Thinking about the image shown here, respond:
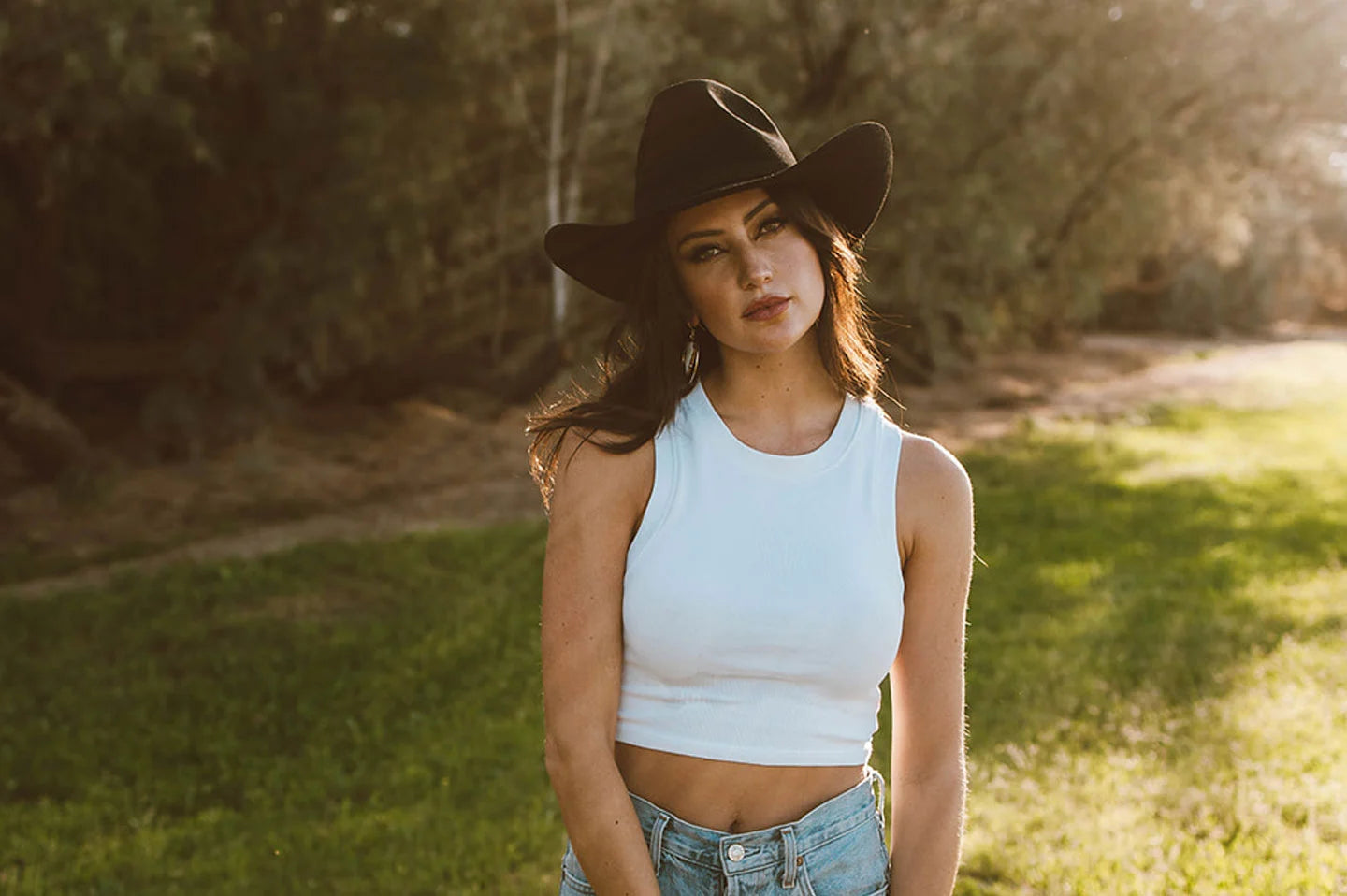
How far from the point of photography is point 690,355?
7.03 feet

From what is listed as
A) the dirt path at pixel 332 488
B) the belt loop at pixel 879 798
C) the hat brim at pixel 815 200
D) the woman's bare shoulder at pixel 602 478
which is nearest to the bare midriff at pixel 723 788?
the belt loop at pixel 879 798

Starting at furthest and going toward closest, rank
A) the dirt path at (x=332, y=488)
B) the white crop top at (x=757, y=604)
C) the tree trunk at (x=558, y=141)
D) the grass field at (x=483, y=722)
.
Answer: the tree trunk at (x=558, y=141) → the dirt path at (x=332, y=488) → the grass field at (x=483, y=722) → the white crop top at (x=757, y=604)

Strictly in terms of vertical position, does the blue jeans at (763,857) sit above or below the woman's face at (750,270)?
below

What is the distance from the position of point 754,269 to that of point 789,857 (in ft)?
2.89

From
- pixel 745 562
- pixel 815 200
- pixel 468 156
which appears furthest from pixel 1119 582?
pixel 468 156

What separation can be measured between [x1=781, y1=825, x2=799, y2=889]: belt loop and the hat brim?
2.94ft

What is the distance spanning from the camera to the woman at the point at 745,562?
1819 millimetres

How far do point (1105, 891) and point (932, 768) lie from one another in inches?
104

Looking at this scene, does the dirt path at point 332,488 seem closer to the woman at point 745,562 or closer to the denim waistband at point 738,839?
the woman at point 745,562

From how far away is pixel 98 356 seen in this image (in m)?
12.4

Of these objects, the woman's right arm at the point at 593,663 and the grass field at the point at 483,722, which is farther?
the grass field at the point at 483,722

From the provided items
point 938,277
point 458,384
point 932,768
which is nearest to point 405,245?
point 458,384

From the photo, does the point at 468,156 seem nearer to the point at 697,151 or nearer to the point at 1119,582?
the point at 1119,582

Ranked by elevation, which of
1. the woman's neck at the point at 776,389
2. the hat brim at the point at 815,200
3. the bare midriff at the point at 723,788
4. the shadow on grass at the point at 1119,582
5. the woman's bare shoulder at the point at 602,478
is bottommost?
the shadow on grass at the point at 1119,582
